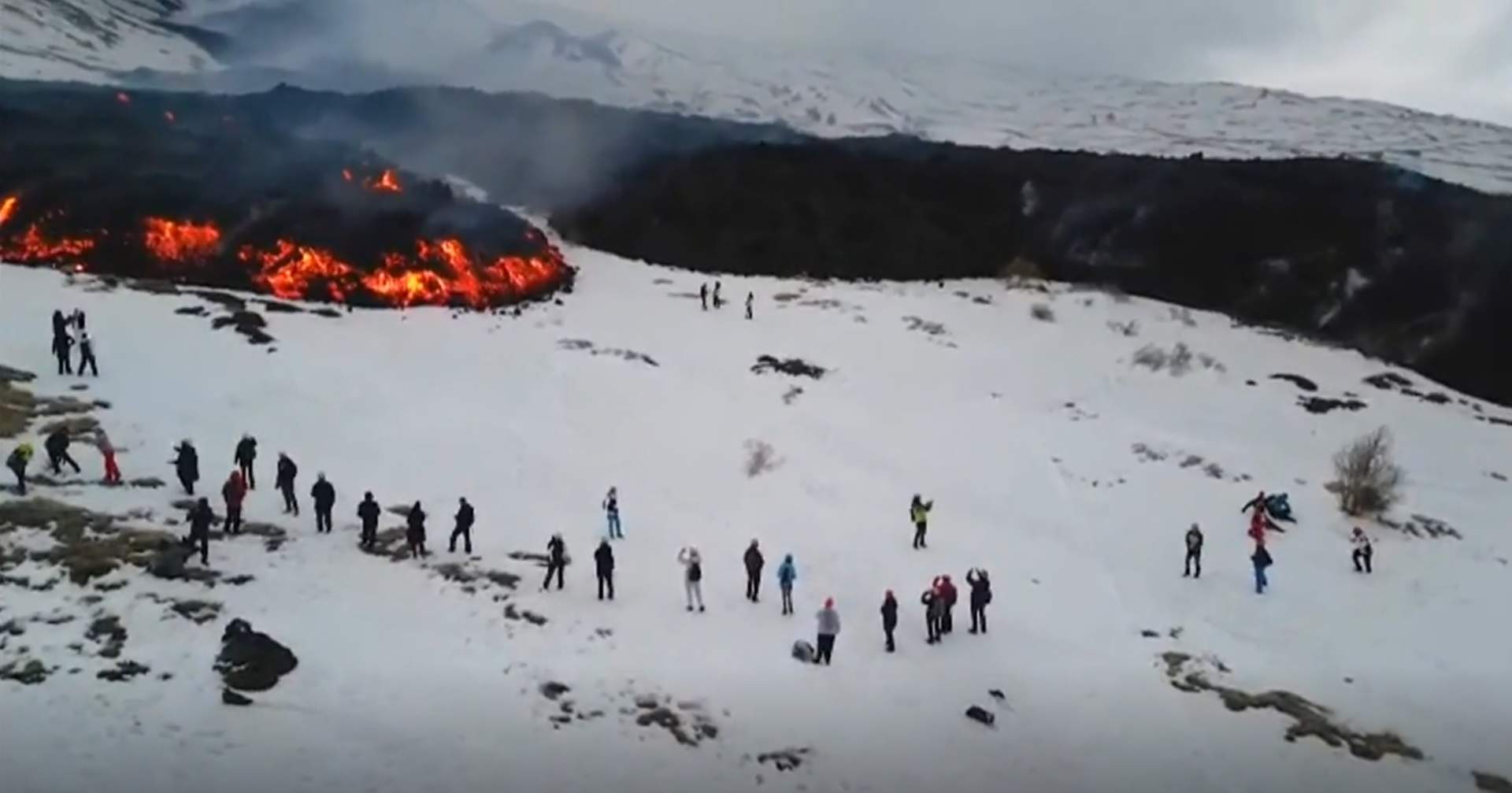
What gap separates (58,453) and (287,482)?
179 inches

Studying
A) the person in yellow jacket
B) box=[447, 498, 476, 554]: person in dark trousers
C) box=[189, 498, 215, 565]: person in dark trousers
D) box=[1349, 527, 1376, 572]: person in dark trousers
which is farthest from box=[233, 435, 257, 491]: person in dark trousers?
box=[1349, 527, 1376, 572]: person in dark trousers

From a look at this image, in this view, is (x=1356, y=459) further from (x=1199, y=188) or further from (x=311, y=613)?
(x=1199, y=188)

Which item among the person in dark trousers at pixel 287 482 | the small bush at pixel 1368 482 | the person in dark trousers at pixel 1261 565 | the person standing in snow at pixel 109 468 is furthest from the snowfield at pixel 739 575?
the small bush at pixel 1368 482

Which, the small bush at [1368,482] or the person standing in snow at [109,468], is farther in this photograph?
the small bush at [1368,482]

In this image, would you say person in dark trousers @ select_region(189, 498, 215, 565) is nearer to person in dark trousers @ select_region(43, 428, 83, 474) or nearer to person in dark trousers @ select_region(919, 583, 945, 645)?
person in dark trousers @ select_region(43, 428, 83, 474)

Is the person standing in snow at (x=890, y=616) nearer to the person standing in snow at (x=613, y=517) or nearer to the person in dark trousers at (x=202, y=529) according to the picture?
the person standing in snow at (x=613, y=517)

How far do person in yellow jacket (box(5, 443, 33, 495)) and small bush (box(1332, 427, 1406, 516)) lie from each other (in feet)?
98.1

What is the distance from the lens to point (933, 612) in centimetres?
1794

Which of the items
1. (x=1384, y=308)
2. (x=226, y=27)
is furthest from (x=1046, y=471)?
(x=226, y=27)

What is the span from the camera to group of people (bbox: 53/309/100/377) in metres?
27.4

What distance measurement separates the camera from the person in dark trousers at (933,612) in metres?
17.9

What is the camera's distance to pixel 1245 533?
1005 inches

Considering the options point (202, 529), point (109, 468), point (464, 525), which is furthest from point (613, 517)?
point (109, 468)

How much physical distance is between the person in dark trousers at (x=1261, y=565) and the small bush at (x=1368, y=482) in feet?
24.8
